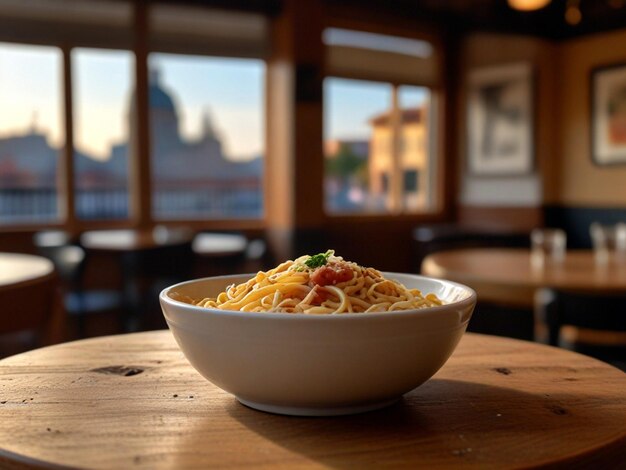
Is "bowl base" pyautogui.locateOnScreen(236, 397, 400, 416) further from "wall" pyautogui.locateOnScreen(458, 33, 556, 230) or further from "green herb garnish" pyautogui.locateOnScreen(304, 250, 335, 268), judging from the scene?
"wall" pyautogui.locateOnScreen(458, 33, 556, 230)

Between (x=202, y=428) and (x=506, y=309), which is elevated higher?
(x=202, y=428)

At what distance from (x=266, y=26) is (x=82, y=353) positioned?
5.12 m

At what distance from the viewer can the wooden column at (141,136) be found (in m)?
5.40

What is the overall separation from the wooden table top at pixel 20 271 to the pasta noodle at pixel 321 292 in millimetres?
1142

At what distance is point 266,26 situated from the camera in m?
5.83

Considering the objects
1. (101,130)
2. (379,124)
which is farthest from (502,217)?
(101,130)

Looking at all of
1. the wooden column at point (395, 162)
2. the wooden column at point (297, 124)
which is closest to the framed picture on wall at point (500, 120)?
the wooden column at point (395, 162)

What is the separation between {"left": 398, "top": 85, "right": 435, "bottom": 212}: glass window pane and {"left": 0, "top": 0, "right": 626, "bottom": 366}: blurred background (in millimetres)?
20

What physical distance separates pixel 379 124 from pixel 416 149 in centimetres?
52

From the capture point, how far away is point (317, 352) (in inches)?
28.5

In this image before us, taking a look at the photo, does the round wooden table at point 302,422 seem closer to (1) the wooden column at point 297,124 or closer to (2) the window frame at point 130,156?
(2) the window frame at point 130,156

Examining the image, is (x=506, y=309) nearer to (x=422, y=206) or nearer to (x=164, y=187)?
(x=164, y=187)

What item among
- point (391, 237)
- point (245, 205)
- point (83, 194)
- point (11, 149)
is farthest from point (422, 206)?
point (11, 149)

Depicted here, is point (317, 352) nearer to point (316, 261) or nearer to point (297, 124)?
point (316, 261)
